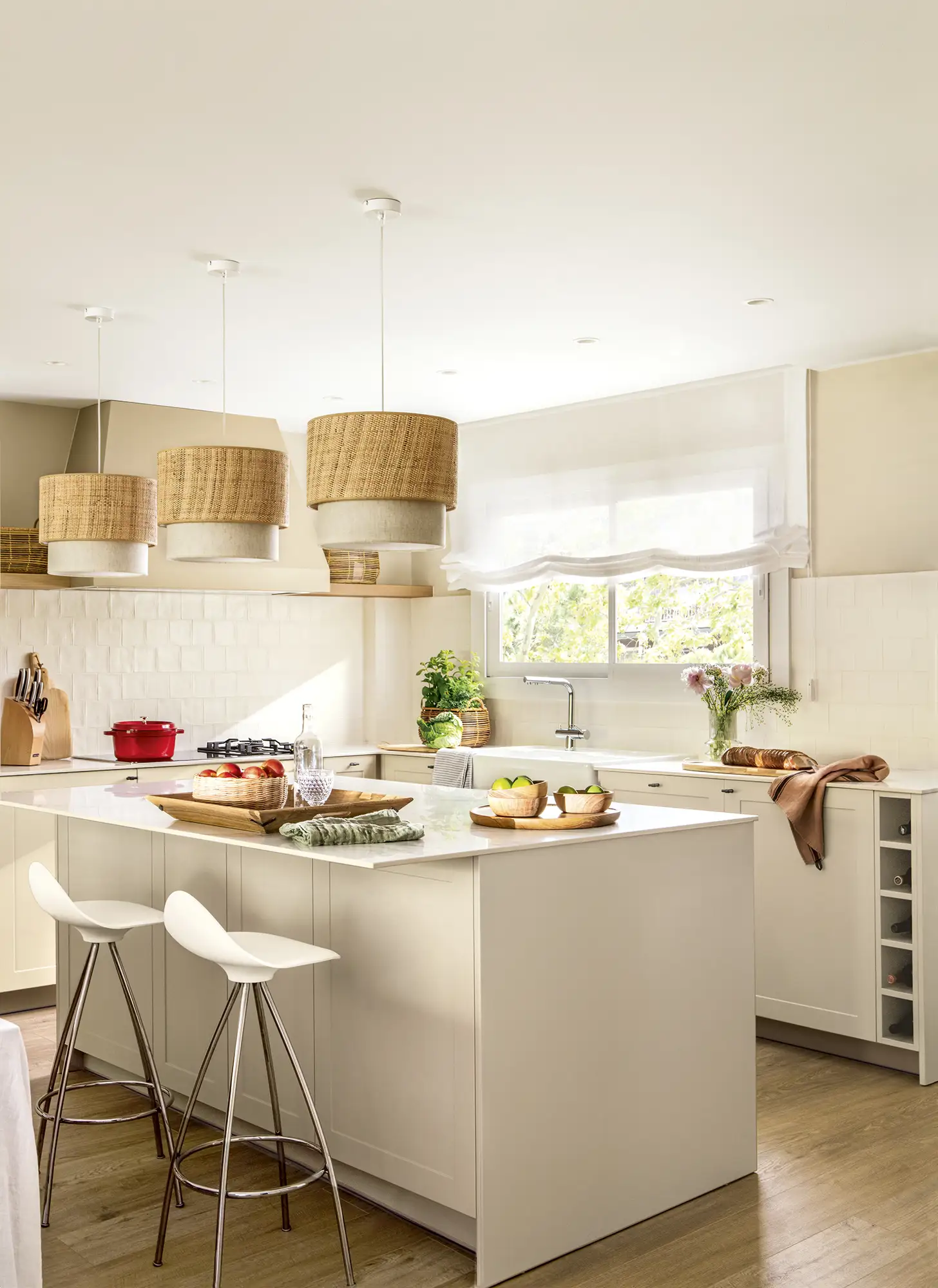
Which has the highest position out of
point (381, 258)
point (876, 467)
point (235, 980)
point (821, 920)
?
point (381, 258)

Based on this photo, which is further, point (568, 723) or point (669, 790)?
point (568, 723)

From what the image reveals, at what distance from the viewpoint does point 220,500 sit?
3598 mm

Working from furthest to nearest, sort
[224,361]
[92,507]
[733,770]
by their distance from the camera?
[224,361] < [733,770] < [92,507]

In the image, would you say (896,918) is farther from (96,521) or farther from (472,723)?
(96,521)

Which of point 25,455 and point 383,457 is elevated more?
point 25,455

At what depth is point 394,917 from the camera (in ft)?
10.6

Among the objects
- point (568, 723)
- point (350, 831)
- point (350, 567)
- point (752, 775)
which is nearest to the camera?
point (350, 831)

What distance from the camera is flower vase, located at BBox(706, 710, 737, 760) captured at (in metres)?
5.40

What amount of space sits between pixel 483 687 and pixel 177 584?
5.83 ft

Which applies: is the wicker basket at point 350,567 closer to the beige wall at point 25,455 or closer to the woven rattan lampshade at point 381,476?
the beige wall at point 25,455

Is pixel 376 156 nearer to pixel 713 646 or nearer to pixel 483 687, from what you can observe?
pixel 713 646

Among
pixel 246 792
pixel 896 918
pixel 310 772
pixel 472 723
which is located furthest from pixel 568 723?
pixel 246 792

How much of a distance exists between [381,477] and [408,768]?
363 cm

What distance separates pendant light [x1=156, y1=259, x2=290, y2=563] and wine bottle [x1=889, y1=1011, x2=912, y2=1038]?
276cm
